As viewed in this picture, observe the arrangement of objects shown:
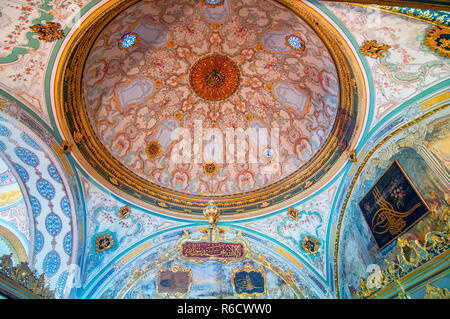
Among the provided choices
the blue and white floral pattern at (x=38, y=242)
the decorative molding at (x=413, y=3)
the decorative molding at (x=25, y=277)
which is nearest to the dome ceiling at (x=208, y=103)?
the blue and white floral pattern at (x=38, y=242)

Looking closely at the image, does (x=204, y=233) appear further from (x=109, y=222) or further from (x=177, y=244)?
(x=109, y=222)

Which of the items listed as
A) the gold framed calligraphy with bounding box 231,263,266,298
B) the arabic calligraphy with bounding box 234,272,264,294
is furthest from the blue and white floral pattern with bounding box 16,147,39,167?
the arabic calligraphy with bounding box 234,272,264,294

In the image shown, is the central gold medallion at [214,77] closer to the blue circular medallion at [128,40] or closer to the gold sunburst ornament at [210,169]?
the blue circular medallion at [128,40]

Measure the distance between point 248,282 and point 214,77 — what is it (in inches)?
283

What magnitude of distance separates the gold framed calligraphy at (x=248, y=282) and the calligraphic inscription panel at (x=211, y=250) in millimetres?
533

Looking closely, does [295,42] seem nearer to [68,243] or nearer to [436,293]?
[436,293]

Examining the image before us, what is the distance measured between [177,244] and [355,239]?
586 centimetres

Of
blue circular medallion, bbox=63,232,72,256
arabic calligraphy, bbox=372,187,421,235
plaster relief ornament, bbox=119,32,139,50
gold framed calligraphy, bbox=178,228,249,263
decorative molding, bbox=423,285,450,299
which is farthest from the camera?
gold framed calligraphy, bbox=178,228,249,263

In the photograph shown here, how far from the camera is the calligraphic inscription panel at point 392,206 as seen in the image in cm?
620

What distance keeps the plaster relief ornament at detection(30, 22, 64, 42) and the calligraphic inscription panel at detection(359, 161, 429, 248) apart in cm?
789

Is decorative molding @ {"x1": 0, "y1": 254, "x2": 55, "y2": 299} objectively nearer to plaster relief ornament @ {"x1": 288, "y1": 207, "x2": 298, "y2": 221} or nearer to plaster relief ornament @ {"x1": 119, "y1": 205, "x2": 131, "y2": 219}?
plaster relief ornament @ {"x1": 119, "y1": 205, "x2": 131, "y2": 219}

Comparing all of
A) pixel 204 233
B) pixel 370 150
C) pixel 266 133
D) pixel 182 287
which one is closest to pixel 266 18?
pixel 266 133

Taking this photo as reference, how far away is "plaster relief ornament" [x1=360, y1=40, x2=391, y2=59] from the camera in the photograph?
6031mm

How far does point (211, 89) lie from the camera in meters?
10.6
